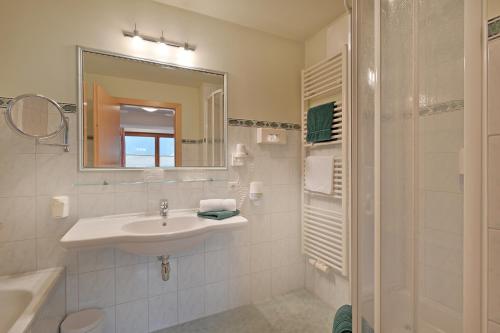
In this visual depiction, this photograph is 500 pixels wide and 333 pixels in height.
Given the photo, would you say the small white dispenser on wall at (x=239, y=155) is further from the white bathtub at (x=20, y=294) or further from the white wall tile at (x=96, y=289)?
the white bathtub at (x=20, y=294)

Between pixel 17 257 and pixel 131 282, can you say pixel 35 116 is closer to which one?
pixel 17 257

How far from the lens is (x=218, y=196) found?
6.41 ft

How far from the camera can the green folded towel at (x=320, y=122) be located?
192 cm

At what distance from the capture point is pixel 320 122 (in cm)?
200

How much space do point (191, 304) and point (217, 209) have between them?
0.78m

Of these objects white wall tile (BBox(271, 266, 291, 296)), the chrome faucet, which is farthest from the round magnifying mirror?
white wall tile (BBox(271, 266, 291, 296))

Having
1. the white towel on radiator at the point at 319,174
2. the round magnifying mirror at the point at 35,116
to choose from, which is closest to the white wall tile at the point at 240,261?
the white towel on radiator at the point at 319,174

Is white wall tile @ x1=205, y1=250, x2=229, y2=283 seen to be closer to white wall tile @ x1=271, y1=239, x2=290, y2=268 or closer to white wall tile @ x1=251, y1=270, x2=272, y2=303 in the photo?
white wall tile @ x1=251, y1=270, x2=272, y2=303

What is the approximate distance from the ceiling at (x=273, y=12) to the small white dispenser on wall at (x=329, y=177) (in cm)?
34

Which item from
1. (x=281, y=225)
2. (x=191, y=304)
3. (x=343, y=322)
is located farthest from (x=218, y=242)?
(x=343, y=322)

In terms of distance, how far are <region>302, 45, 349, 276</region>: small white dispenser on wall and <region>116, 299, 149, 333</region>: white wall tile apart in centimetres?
136

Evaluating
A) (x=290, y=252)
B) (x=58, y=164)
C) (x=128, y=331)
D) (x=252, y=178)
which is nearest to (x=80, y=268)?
(x=128, y=331)

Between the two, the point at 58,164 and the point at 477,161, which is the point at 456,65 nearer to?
the point at 477,161

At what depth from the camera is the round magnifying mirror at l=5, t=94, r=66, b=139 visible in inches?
52.8
